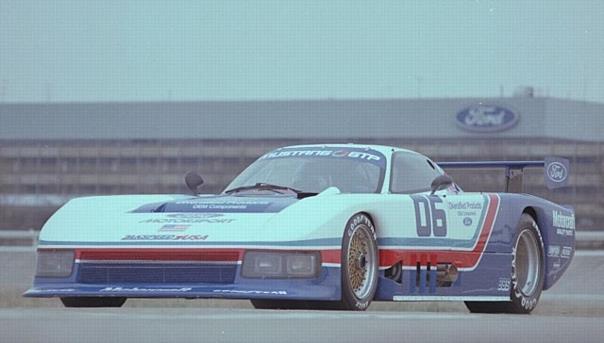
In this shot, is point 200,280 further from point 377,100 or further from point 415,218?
point 377,100

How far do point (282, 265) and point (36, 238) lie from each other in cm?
2869

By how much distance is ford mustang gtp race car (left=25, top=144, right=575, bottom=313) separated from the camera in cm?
812

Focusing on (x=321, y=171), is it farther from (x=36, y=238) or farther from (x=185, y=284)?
(x=36, y=238)

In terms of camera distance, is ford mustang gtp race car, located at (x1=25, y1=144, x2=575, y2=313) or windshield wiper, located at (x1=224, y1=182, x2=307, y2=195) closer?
ford mustang gtp race car, located at (x1=25, y1=144, x2=575, y2=313)

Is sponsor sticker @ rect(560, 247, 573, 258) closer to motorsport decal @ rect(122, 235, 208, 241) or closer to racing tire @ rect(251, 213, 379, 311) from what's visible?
racing tire @ rect(251, 213, 379, 311)

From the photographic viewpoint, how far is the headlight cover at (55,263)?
8.52 m

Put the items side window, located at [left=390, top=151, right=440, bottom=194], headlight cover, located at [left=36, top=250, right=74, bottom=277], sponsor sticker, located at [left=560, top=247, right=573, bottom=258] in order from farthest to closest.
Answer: sponsor sticker, located at [left=560, top=247, right=573, bottom=258]
side window, located at [left=390, top=151, right=440, bottom=194]
headlight cover, located at [left=36, top=250, right=74, bottom=277]

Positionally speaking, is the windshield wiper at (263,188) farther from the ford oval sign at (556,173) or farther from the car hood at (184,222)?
the ford oval sign at (556,173)

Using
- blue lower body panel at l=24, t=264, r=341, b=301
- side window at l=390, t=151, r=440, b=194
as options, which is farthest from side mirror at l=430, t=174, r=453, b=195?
blue lower body panel at l=24, t=264, r=341, b=301

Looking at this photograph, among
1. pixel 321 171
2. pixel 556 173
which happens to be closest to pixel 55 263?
pixel 321 171

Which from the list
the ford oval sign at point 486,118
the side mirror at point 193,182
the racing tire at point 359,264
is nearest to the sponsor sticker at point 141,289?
the racing tire at point 359,264

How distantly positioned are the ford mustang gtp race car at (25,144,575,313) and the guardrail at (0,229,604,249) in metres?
22.9

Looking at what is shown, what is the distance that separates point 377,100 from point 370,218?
70.0m

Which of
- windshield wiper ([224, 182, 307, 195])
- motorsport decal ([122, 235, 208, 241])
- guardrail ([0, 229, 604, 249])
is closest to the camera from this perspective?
motorsport decal ([122, 235, 208, 241])
